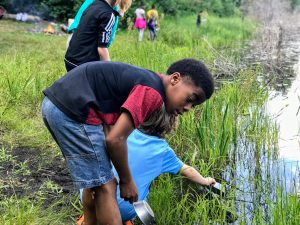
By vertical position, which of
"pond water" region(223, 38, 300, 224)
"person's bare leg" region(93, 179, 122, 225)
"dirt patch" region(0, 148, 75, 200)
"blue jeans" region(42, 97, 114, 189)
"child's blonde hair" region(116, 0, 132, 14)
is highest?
"child's blonde hair" region(116, 0, 132, 14)

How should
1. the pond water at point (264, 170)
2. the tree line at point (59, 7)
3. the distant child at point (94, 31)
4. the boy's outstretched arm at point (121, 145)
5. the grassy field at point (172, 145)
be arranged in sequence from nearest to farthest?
the boy's outstretched arm at point (121, 145), the grassy field at point (172, 145), the pond water at point (264, 170), the distant child at point (94, 31), the tree line at point (59, 7)

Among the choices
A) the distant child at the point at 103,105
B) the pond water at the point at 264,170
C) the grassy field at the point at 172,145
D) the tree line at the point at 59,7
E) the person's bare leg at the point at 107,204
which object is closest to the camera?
the distant child at the point at 103,105

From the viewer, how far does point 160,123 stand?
2.23 metres

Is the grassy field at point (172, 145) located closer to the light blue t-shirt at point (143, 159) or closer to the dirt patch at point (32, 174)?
the dirt patch at point (32, 174)

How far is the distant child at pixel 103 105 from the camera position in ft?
6.81

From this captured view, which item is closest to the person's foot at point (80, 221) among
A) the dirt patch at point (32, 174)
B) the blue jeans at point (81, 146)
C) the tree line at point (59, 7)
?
the dirt patch at point (32, 174)

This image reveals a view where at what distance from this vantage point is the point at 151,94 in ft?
6.48

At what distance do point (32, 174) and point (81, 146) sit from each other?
134 cm

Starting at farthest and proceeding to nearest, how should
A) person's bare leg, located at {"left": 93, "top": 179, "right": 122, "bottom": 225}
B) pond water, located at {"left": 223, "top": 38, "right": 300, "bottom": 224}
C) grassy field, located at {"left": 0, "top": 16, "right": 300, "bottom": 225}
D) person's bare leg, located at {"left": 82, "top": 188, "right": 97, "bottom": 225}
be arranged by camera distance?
1. pond water, located at {"left": 223, "top": 38, "right": 300, "bottom": 224}
2. grassy field, located at {"left": 0, "top": 16, "right": 300, "bottom": 225}
3. person's bare leg, located at {"left": 82, "top": 188, "right": 97, "bottom": 225}
4. person's bare leg, located at {"left": 93, "top": 179, "right": 122, "bottom": 225}

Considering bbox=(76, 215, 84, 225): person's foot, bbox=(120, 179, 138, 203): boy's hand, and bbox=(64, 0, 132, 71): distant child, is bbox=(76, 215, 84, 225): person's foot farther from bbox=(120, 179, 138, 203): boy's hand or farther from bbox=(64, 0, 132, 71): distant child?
bbox=(64, 0, 132, 71): distant child

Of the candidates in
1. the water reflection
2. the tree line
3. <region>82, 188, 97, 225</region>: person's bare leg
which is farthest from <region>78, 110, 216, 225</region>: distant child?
the tree line

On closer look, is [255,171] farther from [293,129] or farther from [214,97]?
[293,129]

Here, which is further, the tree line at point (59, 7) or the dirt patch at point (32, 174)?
the tree line at point (59, 7)

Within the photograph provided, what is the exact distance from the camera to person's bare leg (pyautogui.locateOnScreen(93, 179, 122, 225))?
7.32 ft
